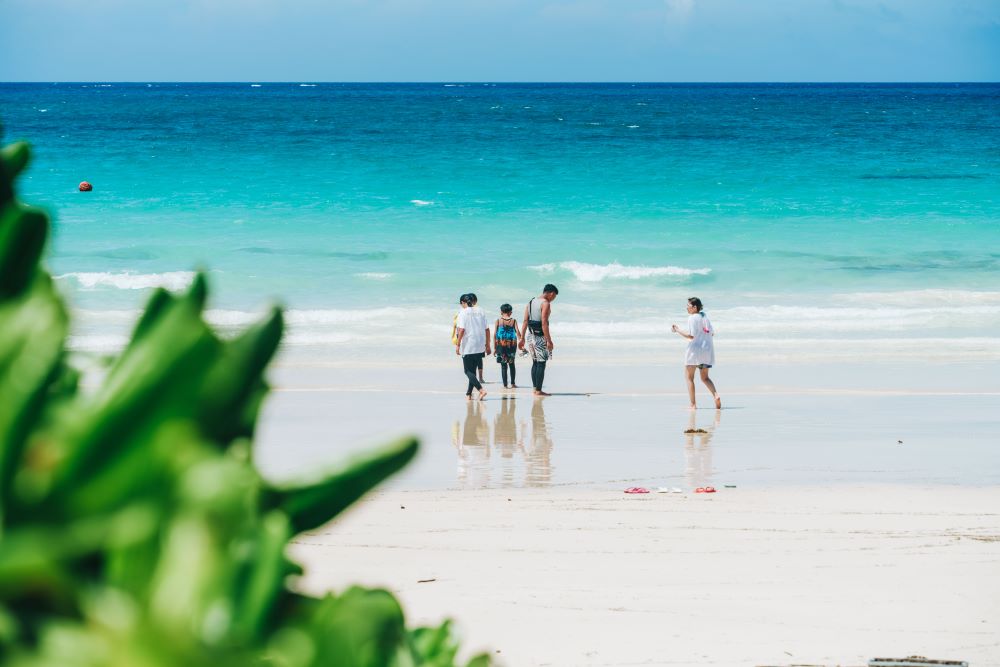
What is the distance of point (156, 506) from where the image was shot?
387 mm

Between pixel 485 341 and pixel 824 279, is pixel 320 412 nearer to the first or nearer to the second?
pixel 485 341

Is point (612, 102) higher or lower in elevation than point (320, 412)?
higher

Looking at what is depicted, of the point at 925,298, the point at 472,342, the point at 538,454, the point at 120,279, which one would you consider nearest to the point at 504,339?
the point at 472,342

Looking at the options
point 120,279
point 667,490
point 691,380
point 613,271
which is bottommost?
point 667,490

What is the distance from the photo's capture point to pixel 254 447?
1.69 feet

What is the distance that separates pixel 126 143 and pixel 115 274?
29.6m

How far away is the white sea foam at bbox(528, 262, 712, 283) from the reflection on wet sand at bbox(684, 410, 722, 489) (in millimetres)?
13426

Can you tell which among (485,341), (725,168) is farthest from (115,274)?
(725,168)

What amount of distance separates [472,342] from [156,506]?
50.6 feet

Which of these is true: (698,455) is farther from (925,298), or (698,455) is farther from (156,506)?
(925,298)

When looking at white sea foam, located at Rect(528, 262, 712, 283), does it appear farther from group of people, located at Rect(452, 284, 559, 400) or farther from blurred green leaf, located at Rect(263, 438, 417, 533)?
blurred green leaf, located at Rect(263, 438, 417, 533)

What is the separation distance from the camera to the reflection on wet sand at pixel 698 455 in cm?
1112

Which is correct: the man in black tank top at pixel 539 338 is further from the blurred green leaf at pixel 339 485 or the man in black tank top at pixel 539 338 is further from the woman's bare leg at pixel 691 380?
the blurred green leaf at pixel 339 485

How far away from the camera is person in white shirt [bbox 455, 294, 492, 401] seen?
15711 mm
